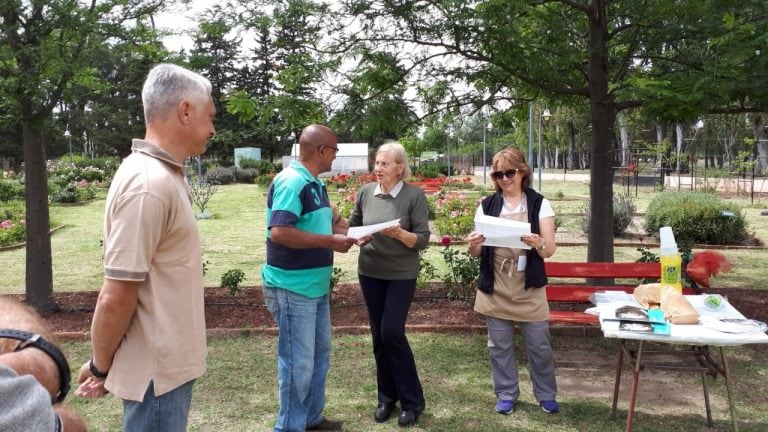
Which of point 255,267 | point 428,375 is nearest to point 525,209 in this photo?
point 428,375

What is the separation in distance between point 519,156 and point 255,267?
6.67 metres

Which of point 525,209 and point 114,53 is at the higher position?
point 114,53

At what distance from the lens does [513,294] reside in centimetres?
420

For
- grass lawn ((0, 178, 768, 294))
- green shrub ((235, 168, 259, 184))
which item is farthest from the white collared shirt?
green shrub ((235, 168, 259, 184))

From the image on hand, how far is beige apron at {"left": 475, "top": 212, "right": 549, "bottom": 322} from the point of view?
13.8 feet

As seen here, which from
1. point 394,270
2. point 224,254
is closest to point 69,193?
point 224,254

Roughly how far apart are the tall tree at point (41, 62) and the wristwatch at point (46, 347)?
529 cm

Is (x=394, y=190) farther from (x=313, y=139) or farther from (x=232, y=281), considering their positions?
(x=232, y=281)

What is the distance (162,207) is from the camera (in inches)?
78.5

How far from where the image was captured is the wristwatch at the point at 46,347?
1.15 m

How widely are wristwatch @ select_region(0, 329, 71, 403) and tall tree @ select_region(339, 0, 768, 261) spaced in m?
4.69

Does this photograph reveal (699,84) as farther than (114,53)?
No

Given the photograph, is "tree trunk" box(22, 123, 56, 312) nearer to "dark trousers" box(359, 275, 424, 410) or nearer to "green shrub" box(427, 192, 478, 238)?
"dark trousers" box(359, 275, 424, 410)

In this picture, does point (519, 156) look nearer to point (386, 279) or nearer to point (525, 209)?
point (525, 209)
